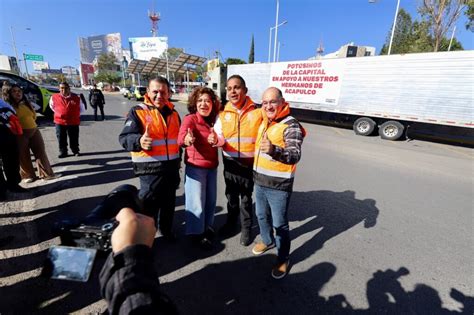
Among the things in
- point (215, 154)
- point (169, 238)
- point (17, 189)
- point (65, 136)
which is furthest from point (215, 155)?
point (65, 136)

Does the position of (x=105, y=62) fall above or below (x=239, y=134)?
above

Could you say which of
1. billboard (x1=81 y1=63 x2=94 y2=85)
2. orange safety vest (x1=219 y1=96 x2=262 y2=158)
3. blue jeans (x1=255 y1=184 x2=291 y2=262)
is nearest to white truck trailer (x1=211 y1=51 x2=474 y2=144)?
orange safety vest (x1=219 y1=96 x2=262 y2=158)

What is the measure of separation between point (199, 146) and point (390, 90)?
34.1ft

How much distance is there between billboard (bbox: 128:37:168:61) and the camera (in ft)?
177

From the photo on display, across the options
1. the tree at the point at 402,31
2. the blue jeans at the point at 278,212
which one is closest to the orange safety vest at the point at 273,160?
the blue jeans at the point at 278,212

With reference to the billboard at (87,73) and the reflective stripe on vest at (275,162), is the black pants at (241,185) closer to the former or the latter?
the reflective stripe on vest at (275,162)

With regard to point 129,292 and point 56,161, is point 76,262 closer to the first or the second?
point 129,292

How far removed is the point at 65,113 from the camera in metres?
5.20

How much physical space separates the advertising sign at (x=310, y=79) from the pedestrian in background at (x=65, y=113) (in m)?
10.7

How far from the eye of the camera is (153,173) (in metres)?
2.37

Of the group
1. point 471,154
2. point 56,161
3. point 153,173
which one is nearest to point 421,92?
point 471,154

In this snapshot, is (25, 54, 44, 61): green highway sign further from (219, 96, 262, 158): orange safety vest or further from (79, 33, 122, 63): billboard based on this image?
(219, 96, 262, 158): orange safety vest

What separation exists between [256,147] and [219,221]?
1.42m

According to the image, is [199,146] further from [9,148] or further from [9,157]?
[9,157]
